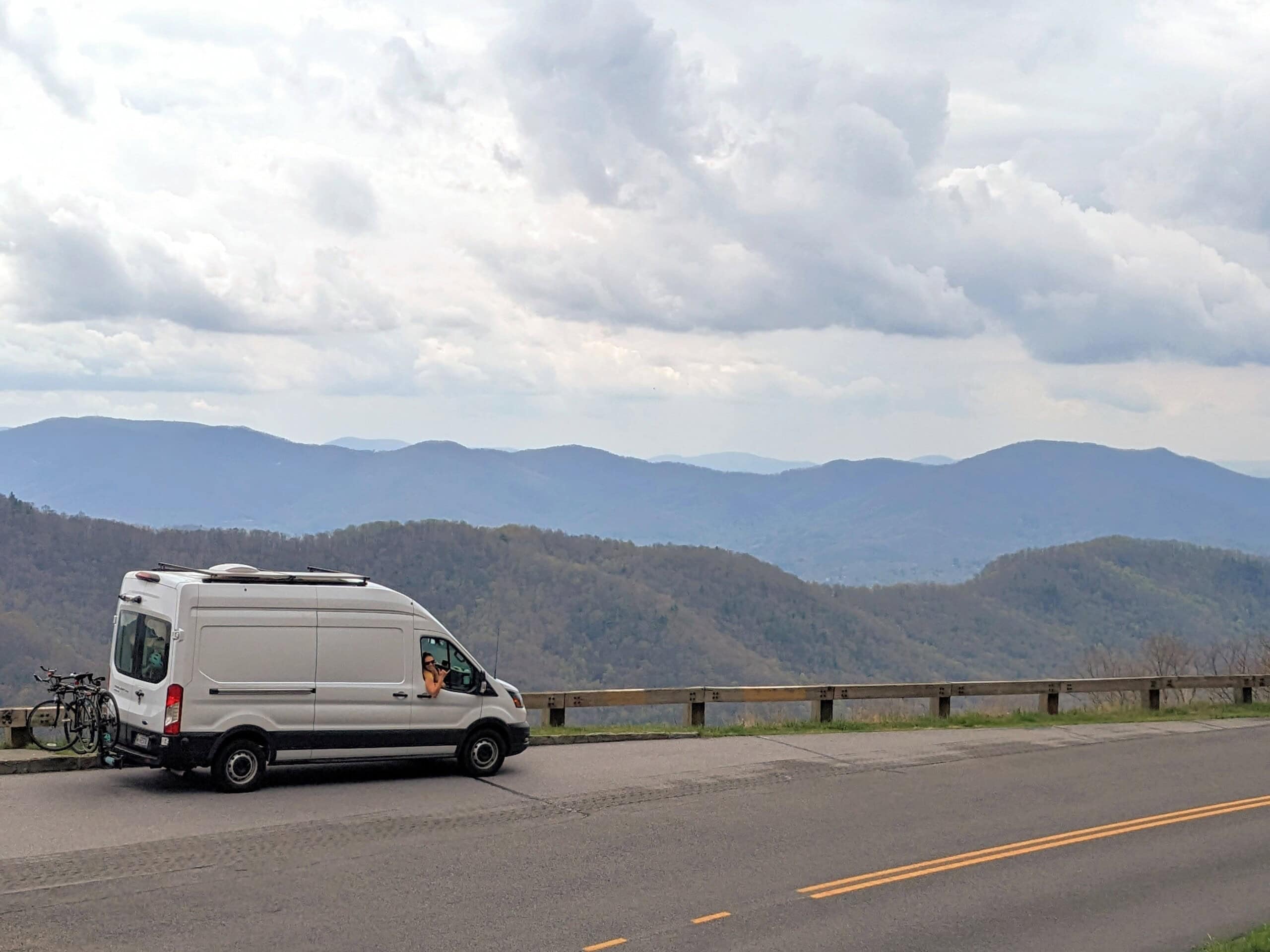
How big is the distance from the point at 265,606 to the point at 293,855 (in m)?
3.29

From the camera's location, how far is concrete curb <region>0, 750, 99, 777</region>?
1287 cm

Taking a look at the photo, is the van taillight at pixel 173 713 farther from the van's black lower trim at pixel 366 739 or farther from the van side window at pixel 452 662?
the van side window at pixel 452 662

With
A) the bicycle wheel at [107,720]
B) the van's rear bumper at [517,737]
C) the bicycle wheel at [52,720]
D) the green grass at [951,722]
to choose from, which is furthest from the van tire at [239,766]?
the green grass at [951,722]

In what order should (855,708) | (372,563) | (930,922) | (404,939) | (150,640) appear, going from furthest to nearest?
(372,563) → (855,708) → (150,640) → (930,922) → (404,939)

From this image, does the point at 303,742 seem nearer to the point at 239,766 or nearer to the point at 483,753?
the point at 239,766

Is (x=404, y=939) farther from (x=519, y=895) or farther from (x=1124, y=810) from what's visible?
(x=1124, y=810)

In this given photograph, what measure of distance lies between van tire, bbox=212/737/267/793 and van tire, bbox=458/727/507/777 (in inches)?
88.1

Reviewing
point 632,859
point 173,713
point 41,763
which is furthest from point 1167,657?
point 41,763

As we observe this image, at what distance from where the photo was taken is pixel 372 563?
545 ft

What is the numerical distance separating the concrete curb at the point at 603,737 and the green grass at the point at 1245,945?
9.06 meters

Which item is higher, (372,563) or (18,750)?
(372,563)

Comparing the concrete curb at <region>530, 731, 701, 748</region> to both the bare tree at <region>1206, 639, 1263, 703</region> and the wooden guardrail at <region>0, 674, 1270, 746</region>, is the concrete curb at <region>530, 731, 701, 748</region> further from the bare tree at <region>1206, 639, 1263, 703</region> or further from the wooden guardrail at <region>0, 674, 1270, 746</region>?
the bare tree at <region>1206, 639, 1263, 703</region>

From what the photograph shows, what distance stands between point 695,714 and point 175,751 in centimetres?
877

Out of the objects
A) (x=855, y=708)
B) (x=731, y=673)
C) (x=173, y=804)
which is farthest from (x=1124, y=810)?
(x=731, y=673)
